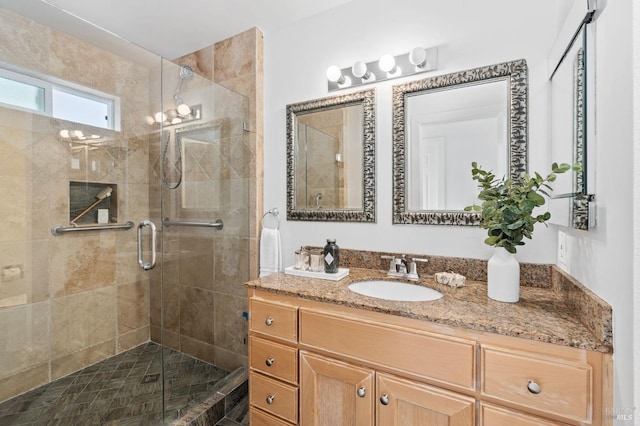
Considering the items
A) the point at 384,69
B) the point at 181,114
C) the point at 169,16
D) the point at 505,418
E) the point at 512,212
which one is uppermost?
the point at 169,16

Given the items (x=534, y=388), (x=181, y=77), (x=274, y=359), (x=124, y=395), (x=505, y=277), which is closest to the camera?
(x=534, y=388)

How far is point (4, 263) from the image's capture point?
64.1 inches

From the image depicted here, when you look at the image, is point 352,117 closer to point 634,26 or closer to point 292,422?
point 634,26

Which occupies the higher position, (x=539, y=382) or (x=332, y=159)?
(x=332, y=159)

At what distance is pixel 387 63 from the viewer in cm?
156

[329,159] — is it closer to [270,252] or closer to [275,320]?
[270,252]

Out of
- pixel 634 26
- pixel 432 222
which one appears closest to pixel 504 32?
pixel 634 26

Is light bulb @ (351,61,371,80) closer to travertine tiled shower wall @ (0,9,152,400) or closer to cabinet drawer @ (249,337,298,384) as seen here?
cabinet drawer @ (249,337,298,384)

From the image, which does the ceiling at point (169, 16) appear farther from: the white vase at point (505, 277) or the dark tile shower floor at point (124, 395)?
the dark tile shower floor at point (124, 395)

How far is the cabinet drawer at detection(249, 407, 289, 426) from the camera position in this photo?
1.34 metres

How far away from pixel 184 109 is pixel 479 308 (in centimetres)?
203

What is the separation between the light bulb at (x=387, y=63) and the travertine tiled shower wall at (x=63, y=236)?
184cm

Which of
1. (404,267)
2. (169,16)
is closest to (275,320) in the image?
(404,267)

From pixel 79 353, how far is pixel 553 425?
2643 millimetres
